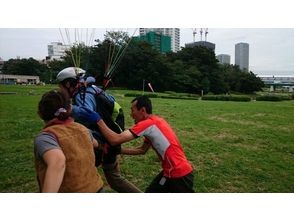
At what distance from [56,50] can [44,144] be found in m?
3.04

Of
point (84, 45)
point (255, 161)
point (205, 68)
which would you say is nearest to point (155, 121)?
point (84, 45)

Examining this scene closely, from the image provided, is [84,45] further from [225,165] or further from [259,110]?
[259,110]

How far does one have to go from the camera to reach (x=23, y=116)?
5.82 m

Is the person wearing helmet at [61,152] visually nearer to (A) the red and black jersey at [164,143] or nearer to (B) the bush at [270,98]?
(A) the red and black jersey at [164,143]

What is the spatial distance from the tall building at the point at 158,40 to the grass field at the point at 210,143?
0.88 meters

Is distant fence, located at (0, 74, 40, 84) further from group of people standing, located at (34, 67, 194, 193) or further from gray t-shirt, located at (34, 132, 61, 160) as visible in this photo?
gray t-shirt, located at (34, 132, 61, 160)

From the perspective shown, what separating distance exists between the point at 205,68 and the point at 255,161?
234 cm

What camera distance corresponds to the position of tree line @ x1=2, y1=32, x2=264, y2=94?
4012mm

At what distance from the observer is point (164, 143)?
2361mm

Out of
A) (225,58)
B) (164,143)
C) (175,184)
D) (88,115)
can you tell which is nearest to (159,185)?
(175,184)

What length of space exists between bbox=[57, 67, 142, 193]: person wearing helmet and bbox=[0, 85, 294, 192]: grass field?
1057mm

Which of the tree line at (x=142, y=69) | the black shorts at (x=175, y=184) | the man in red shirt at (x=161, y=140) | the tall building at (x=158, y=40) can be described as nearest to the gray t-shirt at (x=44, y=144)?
the man in red shirt at (x=161, y=140)

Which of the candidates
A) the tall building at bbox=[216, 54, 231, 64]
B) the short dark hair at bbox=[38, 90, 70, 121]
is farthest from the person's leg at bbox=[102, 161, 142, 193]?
the tall building at bbox=[216, 54, 231, 64]

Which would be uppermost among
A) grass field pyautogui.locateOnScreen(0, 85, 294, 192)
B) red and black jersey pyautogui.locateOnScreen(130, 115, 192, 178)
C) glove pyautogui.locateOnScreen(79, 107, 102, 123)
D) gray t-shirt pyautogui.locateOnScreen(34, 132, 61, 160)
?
glove pyautogui.locateOnScreen(79, 107, 102, 123)
